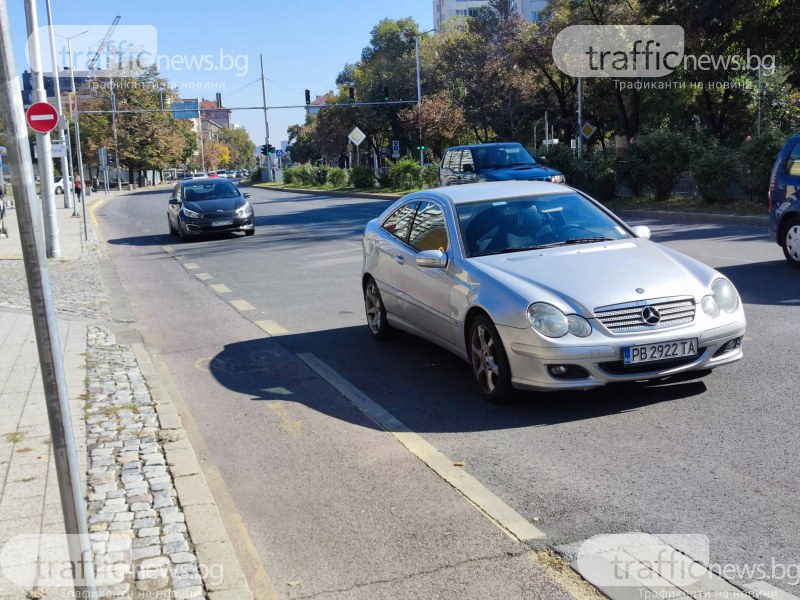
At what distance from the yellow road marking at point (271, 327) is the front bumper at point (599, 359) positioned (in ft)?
13.3

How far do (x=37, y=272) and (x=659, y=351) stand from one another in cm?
425

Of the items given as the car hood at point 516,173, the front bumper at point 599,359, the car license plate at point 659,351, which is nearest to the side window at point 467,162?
the car hood at point 516,173

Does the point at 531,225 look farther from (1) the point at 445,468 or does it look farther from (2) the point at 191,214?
(2) the point at 191,214

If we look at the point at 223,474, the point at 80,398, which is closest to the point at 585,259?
the point at 223,474

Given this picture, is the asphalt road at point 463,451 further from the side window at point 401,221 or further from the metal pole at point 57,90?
the metal pole at point 57,90

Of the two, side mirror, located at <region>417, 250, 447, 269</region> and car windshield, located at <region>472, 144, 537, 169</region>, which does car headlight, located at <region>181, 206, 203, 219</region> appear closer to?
car windshield, located at <region>472, 144, 537, 169</region>

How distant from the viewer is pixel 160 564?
13.4 ft

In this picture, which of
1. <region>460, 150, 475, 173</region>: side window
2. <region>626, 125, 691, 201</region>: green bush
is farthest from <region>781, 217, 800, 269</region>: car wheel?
<region>626, 125, 691, 201</region>: green bush

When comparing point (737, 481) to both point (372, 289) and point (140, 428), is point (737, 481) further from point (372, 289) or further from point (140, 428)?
point (372, 289)

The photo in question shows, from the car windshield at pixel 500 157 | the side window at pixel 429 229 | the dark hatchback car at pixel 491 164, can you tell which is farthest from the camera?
the car windshield at pixel 500 157

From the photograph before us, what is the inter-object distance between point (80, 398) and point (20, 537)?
285 cm

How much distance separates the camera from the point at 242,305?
12086mm

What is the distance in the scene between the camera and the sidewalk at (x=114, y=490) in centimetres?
392

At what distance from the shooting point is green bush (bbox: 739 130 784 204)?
21250mm
